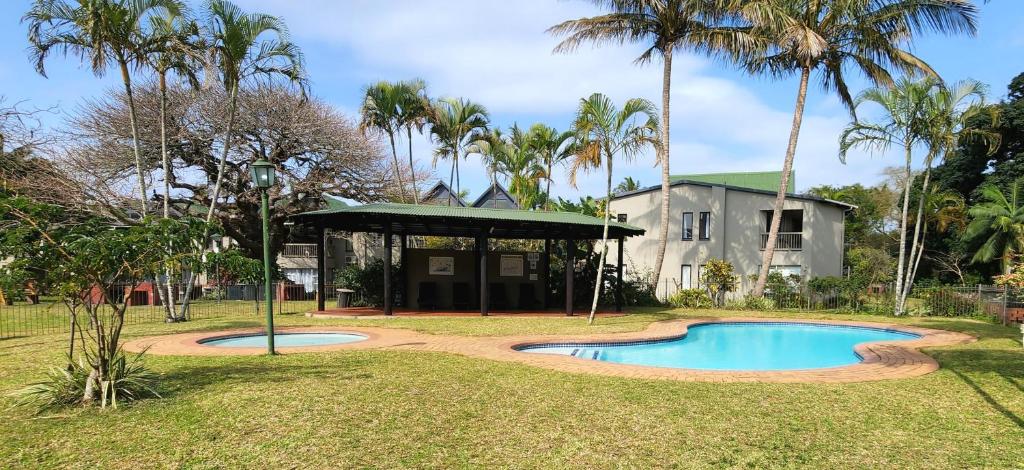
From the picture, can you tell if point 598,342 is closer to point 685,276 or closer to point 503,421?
point 503,421

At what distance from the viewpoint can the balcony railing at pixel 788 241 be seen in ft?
82.4

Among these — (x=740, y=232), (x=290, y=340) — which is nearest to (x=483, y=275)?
(x=290, y=340)

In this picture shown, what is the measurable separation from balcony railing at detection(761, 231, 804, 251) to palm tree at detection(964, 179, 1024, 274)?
20.2 ft

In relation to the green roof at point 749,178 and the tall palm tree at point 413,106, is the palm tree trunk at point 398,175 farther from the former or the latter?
the green roof at point 749,178

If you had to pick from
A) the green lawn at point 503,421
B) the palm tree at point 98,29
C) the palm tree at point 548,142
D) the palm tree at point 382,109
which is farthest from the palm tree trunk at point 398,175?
the green lawn at point 503,421

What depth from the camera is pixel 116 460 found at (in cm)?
434

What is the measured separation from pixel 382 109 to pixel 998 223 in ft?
80.3

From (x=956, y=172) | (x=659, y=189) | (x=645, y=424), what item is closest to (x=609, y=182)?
(x=645, y=424)

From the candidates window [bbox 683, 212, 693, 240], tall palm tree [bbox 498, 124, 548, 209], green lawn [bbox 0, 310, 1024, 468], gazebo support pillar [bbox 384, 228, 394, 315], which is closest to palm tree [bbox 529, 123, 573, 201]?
tall palm tree [bbox 498, 124, 548, 209]

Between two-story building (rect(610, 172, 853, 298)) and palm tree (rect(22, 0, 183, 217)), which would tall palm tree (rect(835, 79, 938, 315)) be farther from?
palm tree (rect(22, 0, 183, 217))

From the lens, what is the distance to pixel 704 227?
1027 inches

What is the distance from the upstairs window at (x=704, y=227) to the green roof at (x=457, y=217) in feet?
29.7

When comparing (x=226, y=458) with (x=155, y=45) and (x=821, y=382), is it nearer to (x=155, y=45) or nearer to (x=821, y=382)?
(x=821, y=382)

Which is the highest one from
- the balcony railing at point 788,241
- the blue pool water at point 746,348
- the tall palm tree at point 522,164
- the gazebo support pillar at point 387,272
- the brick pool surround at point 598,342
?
the tall palm tree at point 522,164
